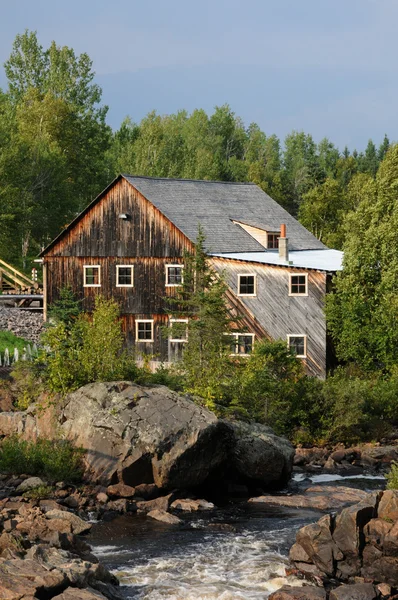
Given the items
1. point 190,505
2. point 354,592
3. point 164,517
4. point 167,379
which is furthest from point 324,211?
point 354,592

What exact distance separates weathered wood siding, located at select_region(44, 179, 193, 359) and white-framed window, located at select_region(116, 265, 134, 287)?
0.16 metres

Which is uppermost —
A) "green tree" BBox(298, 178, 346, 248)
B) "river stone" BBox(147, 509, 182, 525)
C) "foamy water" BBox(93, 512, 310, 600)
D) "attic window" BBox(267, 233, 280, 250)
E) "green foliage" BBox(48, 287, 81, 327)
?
"green tree" BBox(298, 178, 346, 248)

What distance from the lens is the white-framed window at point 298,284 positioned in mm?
43781

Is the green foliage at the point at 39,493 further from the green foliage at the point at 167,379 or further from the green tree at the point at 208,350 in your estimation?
the green tree at the point at 208,350

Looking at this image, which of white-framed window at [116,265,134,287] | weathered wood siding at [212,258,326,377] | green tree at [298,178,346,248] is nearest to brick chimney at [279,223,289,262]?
weathered wood siding at [212,258,326,377]

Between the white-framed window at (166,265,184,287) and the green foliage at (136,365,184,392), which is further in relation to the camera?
the white-framed window at (166,265,184,287)

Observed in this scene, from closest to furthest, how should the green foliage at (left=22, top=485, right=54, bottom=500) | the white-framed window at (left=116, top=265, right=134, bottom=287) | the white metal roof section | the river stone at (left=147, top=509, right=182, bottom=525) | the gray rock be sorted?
the river stone at (left=147, top=509, right=182, bottom=525) < the green foliage at (left=22, top=485, right=54, bottom=500) < the gray rock < the white metal roof section < the white-framed window at (left=116, top=265, right=134, bottom=287)

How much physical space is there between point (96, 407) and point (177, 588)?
9.49m

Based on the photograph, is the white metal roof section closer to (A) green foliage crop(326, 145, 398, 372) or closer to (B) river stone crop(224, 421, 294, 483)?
(A) green foliage crop(326, 145, 398, 372)

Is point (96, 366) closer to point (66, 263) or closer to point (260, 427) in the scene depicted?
point (260, 427)

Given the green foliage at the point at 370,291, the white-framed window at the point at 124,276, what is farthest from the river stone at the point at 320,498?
the white-framed window at the point at 124,276

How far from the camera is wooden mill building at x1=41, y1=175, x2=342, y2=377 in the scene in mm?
44562

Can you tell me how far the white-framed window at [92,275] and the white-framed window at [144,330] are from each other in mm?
2936

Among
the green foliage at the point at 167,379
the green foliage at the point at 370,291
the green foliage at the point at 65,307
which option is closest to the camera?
the green foliage at the point at 167,379
